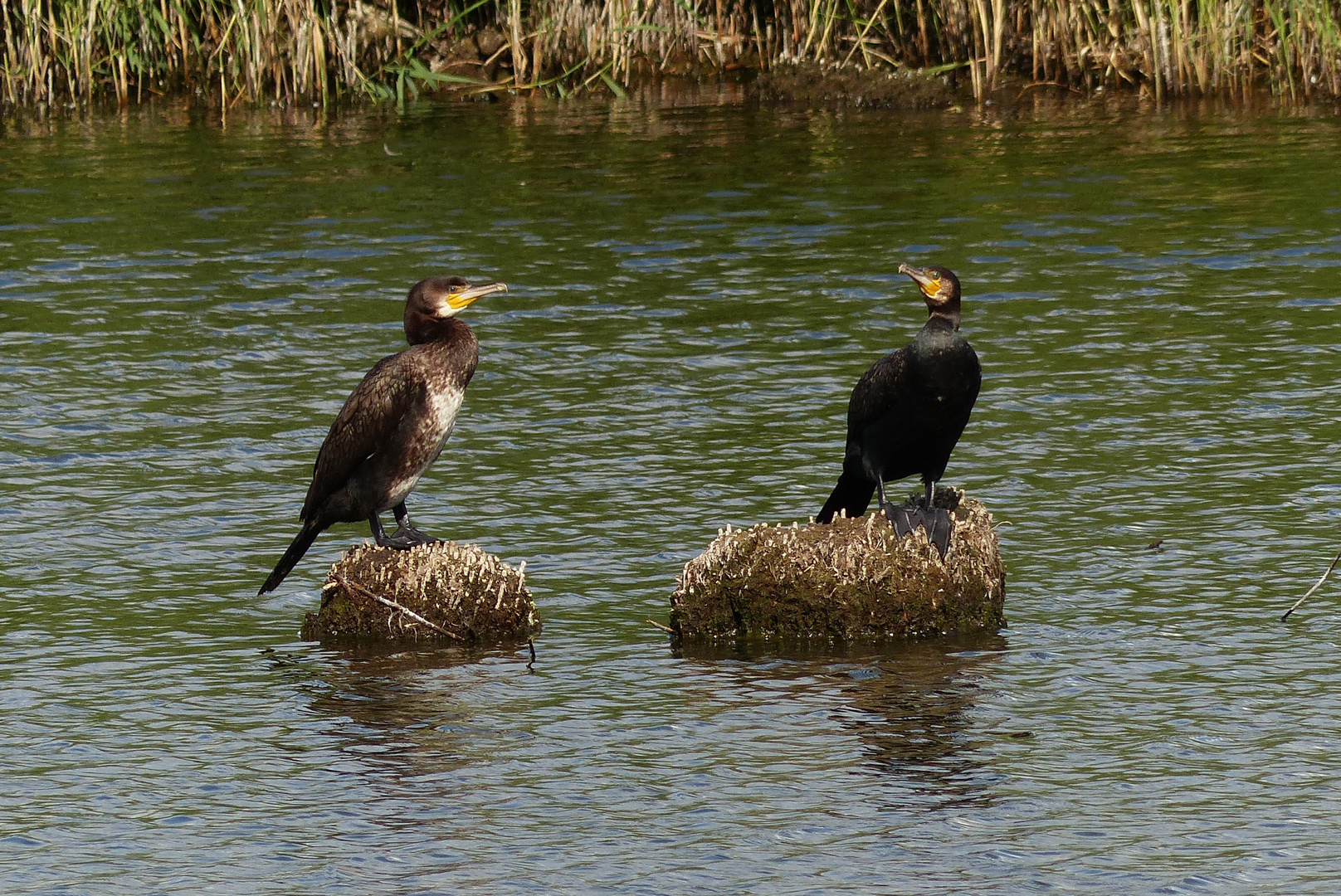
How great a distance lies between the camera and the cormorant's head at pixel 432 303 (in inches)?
343

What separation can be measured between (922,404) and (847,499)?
87 centimetres

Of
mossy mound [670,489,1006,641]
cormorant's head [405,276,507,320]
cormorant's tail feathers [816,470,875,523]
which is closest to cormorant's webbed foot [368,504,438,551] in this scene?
cormorant's head [405,276,507,320]

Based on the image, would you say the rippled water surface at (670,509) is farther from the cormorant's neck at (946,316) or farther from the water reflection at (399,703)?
the cormorant's neck at (946,316)

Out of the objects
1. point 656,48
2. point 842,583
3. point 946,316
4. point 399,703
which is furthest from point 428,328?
point 656,48

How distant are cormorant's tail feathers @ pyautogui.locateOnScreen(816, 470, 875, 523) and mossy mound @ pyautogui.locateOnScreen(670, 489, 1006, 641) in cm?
30

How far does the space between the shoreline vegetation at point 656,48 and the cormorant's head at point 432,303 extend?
13.9 meters

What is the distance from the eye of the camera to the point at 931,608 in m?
8.46

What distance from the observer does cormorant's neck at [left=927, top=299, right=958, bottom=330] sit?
27.3 ft

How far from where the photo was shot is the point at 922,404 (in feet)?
27.0

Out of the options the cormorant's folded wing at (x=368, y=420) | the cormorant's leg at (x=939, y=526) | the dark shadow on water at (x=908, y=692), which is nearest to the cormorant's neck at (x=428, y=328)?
the cormorant's folded wing at (x=368, y=420)

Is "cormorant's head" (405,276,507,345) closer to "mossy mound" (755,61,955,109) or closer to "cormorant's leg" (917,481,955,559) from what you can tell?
"cormorant's leg" (917,481,955,559)

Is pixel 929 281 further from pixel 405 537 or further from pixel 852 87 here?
pixel 852 87

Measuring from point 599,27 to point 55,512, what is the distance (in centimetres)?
1456

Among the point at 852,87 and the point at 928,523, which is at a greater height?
the point at 852,87
